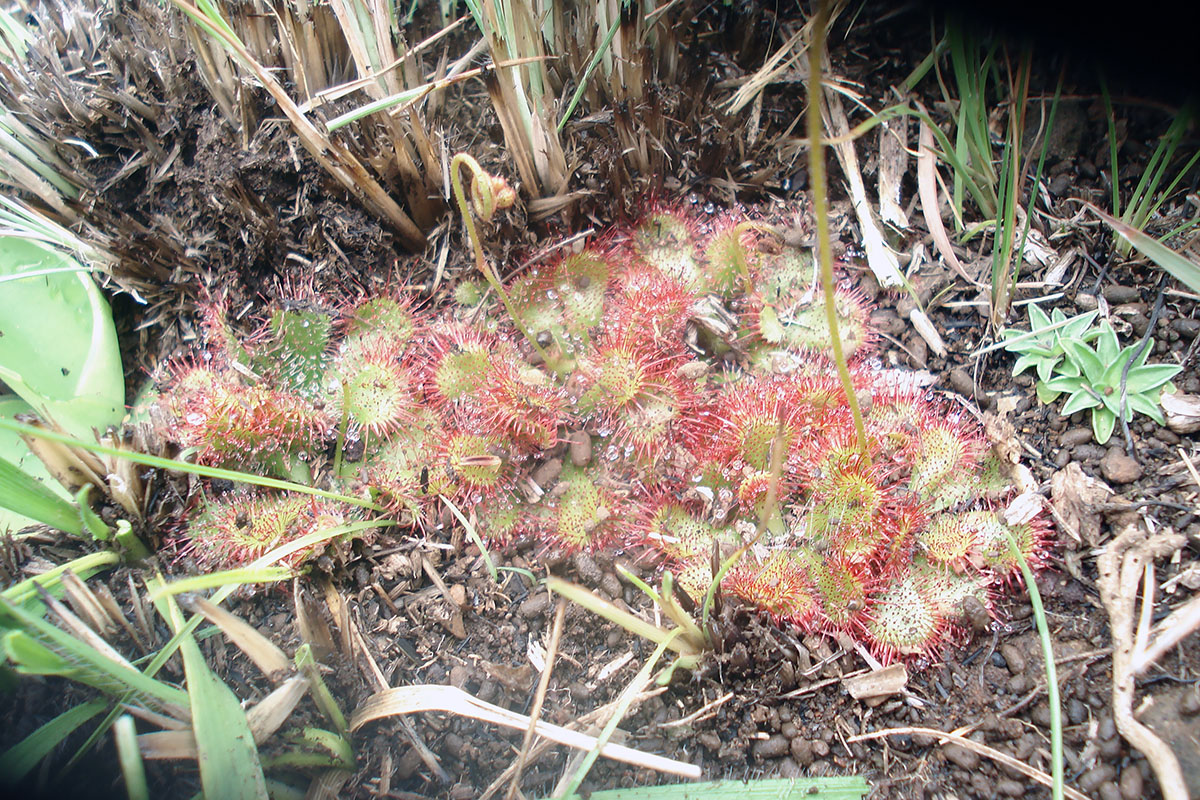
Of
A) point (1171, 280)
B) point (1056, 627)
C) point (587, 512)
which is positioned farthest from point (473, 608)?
point (1171, 280)

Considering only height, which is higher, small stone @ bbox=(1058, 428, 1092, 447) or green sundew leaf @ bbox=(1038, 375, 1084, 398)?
green sundew leaf @ bbox=(1038, 375, 1084, 398)

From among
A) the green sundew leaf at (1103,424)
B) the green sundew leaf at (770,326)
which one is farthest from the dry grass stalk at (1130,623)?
the green sundew leaf at (770,326)

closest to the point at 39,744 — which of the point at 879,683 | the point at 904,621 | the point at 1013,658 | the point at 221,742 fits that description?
the point at 221,742

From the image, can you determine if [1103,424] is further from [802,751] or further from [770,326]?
[802,751]

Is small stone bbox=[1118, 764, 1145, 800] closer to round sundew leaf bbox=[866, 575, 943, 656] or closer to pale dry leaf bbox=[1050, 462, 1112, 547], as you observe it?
round sundew leaf bbox=[866, 575, 943, 656]

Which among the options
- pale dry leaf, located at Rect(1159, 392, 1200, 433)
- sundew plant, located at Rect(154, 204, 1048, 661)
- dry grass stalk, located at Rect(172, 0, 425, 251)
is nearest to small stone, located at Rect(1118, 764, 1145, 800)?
sundew plant, located at Rect(154, 204, 1048, 661)

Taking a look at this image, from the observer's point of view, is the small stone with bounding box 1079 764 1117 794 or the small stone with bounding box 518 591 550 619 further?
the small stone with bounding box 518 591 550 619
